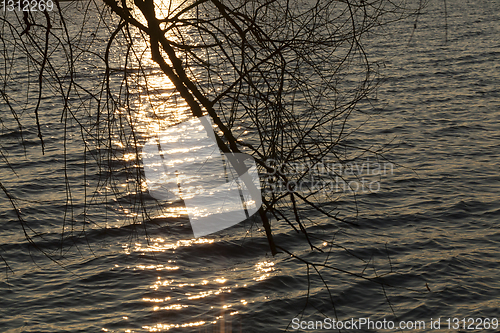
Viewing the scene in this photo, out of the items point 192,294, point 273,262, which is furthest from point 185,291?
point 273,262

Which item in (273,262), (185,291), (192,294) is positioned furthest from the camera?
(273,262)

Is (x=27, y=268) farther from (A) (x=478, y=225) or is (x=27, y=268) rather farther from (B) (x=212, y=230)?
(A) (x=478, y=225)

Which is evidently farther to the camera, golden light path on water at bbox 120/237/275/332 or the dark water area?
the dark water area

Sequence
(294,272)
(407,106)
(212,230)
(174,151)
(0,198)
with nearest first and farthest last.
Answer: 1. (294,272)
2. (212,230)
3. (0,198)
4. (174,151)
5. (407,106)

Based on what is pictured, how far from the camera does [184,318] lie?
8070 mm

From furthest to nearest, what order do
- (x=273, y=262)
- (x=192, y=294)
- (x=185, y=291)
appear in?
(x=273, y=262)
(x=185, y=291)
(x=192, y=294)

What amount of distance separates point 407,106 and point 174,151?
806cm

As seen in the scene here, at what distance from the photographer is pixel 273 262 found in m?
9.70

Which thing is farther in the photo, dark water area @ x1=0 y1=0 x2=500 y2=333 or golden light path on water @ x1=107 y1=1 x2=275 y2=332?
dark water area @ x1=0 y1=0 x2=500 y2=333

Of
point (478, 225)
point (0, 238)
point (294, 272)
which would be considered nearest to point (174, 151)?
point (0, 238)

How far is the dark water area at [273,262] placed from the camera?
8117 millimetres

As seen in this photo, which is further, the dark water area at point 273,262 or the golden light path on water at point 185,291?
the dark water area at point 273,262

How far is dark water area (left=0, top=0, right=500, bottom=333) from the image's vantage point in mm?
8117

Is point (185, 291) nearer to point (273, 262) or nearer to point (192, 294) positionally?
point (192, 294)
